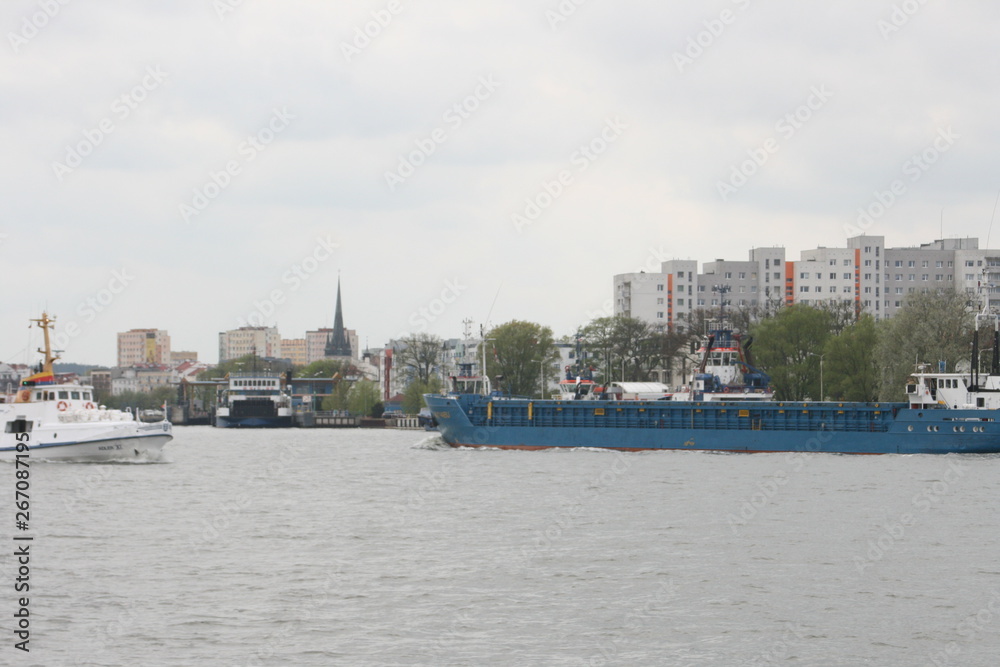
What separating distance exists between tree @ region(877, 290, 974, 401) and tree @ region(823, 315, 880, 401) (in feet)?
25.7

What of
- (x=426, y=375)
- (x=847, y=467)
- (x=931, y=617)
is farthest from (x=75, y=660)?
(x=426, y=375)

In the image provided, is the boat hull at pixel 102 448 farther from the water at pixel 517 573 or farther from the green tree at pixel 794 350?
the green tree at pixel 794 350

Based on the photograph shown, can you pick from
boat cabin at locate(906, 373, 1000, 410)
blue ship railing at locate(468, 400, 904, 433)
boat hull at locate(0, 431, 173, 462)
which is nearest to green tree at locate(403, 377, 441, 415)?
blue ship railing at locate(468, 400, 904, 433)

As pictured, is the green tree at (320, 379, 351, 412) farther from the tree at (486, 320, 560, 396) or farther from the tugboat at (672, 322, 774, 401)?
the tugboat at (672, 322, 774, 401)

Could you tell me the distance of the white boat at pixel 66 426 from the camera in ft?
184

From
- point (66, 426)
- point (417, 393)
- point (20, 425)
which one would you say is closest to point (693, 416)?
point (66, 426)

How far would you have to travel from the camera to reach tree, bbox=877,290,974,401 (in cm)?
7694

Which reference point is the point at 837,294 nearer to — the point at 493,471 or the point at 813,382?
the point at 813,382

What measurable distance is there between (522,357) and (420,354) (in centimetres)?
2852

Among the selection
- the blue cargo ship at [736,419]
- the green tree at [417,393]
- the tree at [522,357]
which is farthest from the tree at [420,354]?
the blue cargo ship at [736,419]

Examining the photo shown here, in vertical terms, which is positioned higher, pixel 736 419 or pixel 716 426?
pixel 736 419

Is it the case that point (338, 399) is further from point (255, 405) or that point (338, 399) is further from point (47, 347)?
point (47, 347)

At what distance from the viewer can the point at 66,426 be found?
185ft

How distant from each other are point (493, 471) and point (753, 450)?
19385 millimetres
